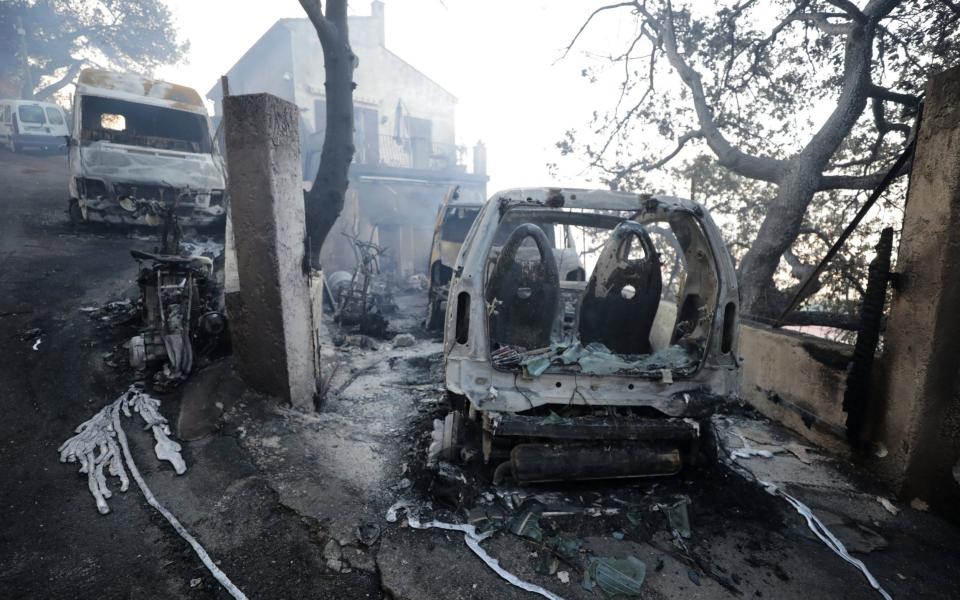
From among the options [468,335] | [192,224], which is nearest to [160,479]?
[468,335]

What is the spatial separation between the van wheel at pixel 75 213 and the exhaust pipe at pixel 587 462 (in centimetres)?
955

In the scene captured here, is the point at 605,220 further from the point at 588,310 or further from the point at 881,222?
the point at 881,222

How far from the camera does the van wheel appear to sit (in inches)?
328

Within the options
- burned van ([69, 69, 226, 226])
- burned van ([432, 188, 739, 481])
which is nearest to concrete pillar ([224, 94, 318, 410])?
burned van ([432, 188, 739, 481])

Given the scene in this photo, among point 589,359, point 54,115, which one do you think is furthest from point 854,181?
point 54,115

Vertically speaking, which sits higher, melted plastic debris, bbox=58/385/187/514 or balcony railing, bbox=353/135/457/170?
balcony railing, bbox=353/135/457/170

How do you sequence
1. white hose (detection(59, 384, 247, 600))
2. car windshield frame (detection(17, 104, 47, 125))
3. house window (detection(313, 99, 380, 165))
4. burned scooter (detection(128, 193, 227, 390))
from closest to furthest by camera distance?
white hose (detection(59, 384, 247, 600)) → burned scooter (detection(128, 193, 227, 390)) → car windshield frame (detection(17, 104, 47, 125)) → house window (detection(313, 99, 380, 165))

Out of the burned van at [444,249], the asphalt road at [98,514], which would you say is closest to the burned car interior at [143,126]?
the asphalt road at [98,514]

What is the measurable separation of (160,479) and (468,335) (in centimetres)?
231

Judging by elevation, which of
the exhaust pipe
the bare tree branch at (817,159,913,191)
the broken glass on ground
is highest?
the bare tree branch at (817,159,913,191)

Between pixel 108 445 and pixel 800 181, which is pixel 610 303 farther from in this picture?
pixel 800 181

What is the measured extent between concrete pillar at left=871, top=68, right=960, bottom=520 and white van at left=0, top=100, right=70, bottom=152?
73.4 feet

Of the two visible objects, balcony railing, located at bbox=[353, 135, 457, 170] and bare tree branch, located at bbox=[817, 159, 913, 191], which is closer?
bare tree branch, located at bbox=[817, 159, 913, 191]

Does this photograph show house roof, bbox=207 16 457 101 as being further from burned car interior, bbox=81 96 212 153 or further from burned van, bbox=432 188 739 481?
burned van, bbox=432 188 739 481
